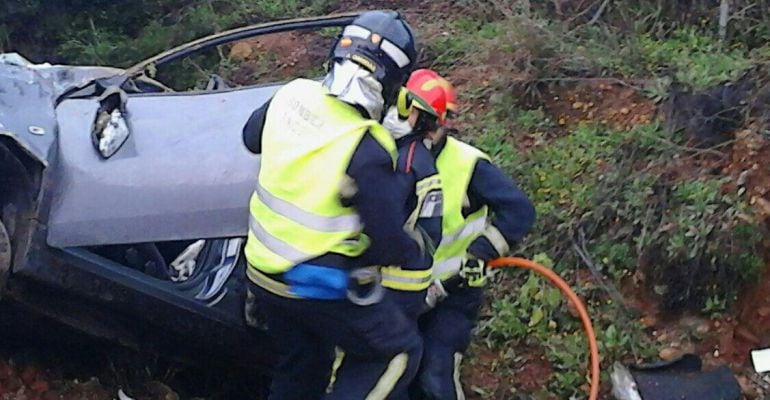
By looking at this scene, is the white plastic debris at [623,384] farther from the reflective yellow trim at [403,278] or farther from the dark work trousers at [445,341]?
the reflective yellow trim at [403,278]

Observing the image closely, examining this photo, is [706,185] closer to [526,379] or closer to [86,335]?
[526,379]

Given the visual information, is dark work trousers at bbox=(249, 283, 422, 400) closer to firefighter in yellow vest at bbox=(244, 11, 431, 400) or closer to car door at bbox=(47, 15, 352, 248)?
firefighter in yellow vest at bbox=(244, 11, 431, 400)

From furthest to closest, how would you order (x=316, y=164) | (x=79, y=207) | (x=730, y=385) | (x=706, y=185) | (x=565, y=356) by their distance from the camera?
(x=706, y=185) < (x=565, y=356) < (x=730, y=385) < (x=79, y=207) < (x=316, y=164)

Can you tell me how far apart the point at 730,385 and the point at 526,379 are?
2.82ft

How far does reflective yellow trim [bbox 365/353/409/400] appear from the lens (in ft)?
13.1

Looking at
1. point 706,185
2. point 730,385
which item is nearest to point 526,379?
point 730,385

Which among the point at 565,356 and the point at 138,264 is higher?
A: the point at 138,264

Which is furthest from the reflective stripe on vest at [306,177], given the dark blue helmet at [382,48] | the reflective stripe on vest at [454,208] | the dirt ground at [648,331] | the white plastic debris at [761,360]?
the white plastic debris at [761,360]

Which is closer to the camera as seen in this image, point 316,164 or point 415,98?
point 316,164

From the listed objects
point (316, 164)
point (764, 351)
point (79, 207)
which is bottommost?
point (764, 351)

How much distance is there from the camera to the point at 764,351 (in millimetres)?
5105

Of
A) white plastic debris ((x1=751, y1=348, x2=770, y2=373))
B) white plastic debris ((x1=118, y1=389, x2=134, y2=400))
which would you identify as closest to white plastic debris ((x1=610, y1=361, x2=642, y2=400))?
white plastic debris ((x1=751, y1=348, x2=770, y2=373))

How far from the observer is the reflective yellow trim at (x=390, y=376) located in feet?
13.1

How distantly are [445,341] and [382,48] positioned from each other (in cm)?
126
